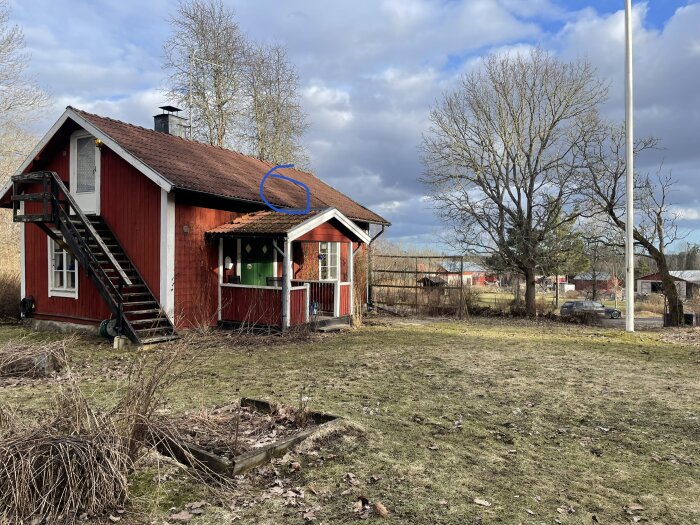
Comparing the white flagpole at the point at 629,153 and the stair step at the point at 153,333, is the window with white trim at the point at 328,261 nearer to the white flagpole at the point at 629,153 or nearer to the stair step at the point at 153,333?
the stair step at the point at 153,333

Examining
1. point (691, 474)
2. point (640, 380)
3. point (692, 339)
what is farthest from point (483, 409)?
point (692, 339)

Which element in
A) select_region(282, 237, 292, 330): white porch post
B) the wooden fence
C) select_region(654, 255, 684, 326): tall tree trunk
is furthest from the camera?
the wooden fence

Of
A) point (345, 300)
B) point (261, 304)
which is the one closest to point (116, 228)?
point (261, 304)

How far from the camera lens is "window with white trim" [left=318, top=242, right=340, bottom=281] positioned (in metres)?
16.1

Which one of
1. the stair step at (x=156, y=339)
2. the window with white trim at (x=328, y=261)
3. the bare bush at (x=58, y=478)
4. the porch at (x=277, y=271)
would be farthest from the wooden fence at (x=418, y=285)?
the bare bush at (x=58, y=478)

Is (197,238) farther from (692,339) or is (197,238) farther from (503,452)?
(692,339)

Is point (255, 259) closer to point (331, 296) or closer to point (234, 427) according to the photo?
point (331, 296)

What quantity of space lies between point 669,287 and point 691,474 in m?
15.1

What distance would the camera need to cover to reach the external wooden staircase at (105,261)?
10406mm

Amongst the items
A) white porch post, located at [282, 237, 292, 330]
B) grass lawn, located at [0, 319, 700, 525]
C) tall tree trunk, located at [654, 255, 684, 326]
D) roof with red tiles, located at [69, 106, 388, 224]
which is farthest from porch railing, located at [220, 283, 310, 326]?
tall tree trunk, located at [654, 255, 684, 326]

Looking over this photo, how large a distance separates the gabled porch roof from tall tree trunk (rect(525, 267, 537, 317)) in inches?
386

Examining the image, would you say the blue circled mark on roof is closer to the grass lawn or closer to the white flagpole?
the grass lawn

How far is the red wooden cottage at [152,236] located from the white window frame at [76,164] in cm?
3

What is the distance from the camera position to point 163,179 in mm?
10602
